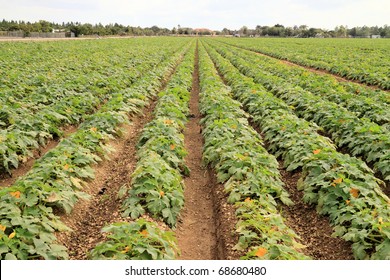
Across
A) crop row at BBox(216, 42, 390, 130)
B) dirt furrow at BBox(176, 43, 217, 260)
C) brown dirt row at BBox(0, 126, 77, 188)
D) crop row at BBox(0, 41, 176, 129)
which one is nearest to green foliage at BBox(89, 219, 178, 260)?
dirt furrow at BBox(176, 43, 217, 260)

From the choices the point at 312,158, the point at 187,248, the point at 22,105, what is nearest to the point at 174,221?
the point at 187,248

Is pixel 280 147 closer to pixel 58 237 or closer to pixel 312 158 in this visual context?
pixel 312 158

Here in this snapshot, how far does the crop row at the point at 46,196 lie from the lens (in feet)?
14.3

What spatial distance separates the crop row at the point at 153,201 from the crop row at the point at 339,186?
2302mm

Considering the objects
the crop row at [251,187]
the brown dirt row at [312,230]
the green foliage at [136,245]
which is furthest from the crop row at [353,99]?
the green foliage at [136,245]

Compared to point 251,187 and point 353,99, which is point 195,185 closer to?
point 251,187

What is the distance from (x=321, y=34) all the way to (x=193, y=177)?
471 ft

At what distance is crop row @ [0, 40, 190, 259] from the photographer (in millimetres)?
4344

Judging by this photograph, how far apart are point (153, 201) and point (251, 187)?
64.7 inches

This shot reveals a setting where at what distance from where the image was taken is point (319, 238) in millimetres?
5430

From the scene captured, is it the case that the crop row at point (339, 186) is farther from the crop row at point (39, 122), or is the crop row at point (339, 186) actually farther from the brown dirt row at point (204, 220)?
the crop row at point (39, 122)

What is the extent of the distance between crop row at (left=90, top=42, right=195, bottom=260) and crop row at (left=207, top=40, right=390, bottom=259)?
90.6 inches
